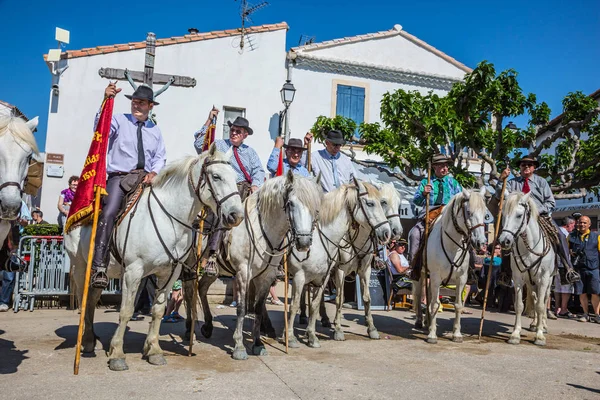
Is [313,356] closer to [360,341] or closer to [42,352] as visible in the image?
[360,341]

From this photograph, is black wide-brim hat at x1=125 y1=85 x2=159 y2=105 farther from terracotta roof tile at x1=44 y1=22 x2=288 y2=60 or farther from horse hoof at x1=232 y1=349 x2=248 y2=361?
terracotta roof tile at x1=44 y1=22 x2=288 y2=60

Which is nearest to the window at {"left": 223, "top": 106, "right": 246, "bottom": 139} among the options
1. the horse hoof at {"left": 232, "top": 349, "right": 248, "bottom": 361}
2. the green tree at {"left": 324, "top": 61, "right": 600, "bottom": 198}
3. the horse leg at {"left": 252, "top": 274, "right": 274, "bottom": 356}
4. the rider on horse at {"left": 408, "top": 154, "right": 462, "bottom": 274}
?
the green tree at {"left": 324, "top": 61, "right": 600, "bottom": 198}

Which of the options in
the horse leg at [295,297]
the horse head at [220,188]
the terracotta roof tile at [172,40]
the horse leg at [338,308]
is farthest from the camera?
the terracotta roof tile at [172,40]

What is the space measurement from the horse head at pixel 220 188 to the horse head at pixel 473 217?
3534 millimetres

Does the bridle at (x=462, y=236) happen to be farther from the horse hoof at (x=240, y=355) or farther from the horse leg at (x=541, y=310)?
the horse hoof at (x=240, y=355)

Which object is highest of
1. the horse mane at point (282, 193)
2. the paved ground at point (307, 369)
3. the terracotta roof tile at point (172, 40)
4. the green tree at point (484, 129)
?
the terracotta roof tile at point (172, 40)

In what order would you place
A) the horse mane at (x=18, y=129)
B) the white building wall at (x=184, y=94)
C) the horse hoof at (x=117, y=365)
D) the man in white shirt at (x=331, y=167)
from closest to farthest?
the horse mane at (x=18, y=129) → the horse hoof at (x=117, y=365) → the man in white shirt at (x=331, y=167) → the white building wall at (x=184, y=94)

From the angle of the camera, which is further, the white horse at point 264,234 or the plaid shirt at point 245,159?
the plaid shirt at point 245,159

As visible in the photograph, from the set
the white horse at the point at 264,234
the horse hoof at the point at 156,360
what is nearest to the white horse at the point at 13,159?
the horse hoof at the point at 156,360

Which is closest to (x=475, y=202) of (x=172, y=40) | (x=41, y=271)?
(x=41, y=271)

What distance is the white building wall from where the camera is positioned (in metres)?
15.1

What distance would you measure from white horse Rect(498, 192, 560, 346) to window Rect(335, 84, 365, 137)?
10.8 metres

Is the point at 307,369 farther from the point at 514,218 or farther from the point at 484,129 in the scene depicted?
the point at 484,129

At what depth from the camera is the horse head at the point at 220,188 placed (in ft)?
15.7
